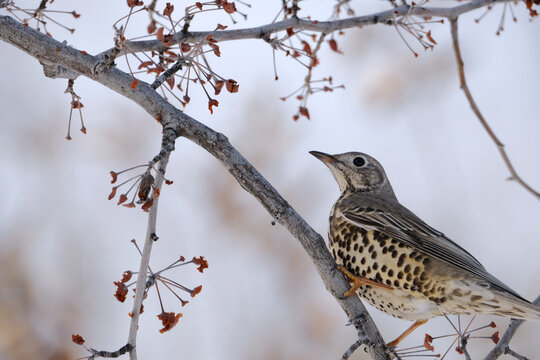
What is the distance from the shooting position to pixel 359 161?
6.08 metres

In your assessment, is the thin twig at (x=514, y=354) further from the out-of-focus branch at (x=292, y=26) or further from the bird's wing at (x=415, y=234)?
the out-of-focus branch at (x=292, y=26)

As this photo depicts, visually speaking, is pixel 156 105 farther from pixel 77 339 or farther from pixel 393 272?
pixel 393 272

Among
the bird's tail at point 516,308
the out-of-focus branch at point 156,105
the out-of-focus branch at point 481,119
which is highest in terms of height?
the out-of-focus branch at point 156,105

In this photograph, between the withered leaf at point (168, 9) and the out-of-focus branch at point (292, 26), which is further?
the out-of-focus branch at point (292, 26)

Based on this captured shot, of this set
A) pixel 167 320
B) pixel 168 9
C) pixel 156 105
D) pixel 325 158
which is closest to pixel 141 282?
pixel 167 320

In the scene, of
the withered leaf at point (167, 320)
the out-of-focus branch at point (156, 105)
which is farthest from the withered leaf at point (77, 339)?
the out-of-focus branch at point (156, 105)

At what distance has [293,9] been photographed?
13.0 ft

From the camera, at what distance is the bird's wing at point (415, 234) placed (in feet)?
15.5

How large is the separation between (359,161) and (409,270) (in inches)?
62.1

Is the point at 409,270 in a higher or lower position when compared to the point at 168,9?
lower

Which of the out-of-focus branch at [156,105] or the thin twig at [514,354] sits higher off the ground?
the out-of-focus branch at [156,105]

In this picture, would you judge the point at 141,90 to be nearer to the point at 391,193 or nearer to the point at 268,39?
the point at 268,39

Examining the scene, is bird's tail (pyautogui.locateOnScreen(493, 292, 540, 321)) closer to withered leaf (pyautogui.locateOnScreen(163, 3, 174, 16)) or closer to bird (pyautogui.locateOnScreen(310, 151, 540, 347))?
bird (pyautogui.locateOnScreen(310, 151, 540, 347))

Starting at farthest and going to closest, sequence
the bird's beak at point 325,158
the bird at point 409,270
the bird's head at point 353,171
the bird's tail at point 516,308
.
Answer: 1. the bird's head at point 353,171
2. the bird's beak at point 325,158
3. the bird at point 409,270
4. the bird's tail at point 516,308
